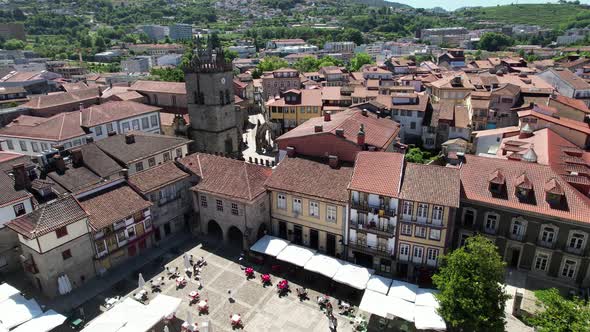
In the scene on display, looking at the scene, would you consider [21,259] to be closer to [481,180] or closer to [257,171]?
[257,171]

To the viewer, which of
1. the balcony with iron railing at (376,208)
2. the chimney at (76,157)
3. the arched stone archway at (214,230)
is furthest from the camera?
the arched stone archway at (214,230)

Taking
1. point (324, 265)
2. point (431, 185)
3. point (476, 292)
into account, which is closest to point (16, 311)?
point (324, 265)

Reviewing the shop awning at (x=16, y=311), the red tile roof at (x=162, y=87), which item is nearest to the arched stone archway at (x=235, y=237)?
the shop awning at (x=16, y=311)

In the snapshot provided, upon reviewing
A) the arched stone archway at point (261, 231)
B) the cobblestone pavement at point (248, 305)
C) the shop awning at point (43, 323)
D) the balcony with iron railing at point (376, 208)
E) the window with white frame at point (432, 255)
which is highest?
the balcony with iron railing at point (376, 208)

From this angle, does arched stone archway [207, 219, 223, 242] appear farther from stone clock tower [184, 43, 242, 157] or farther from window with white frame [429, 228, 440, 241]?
window with white frame [429, 228, 440, 241]

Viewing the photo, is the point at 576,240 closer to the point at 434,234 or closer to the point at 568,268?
the point at 568,268

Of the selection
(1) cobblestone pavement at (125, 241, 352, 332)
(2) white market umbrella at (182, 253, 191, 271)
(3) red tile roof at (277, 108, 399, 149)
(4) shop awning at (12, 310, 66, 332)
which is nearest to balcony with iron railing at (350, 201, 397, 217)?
(3) red tile roof at (277, 108, 399, 149)

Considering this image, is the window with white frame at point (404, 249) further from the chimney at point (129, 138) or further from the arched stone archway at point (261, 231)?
the chimney at point (129, 138)
